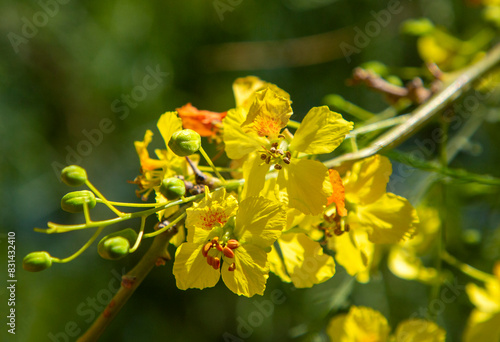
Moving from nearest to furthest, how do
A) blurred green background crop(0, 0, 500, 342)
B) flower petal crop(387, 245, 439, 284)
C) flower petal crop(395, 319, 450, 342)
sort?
flower petal crop(395, 319, 450, 342), flower petal crop(387, 245, 439, 284), blurred green background crop(0, 0, 500, 342)

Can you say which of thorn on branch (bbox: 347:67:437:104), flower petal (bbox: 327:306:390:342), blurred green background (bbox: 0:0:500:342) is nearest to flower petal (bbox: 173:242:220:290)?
flower petal (bbox: 327:306:390:342)

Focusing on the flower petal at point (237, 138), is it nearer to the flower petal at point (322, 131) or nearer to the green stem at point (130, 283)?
the flower petal at point (322, 131)

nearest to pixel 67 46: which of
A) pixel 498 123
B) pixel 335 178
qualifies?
pixel 335 178

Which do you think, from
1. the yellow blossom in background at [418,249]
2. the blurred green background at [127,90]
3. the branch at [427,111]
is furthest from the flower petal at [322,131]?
the blurred green background at [127,90]

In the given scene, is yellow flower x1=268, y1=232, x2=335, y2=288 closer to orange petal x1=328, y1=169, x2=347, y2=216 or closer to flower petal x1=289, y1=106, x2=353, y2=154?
orange petal x1=328, y1=169, x2=347, y2=216

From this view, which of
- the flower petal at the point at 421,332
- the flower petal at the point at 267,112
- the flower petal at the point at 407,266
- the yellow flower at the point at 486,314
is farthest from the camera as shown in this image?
the flower petal at the point at 407,266

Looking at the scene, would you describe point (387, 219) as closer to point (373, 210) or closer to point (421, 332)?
point (373, 210)

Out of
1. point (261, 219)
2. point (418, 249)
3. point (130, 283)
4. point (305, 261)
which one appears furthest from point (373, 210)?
point (418, 249)
